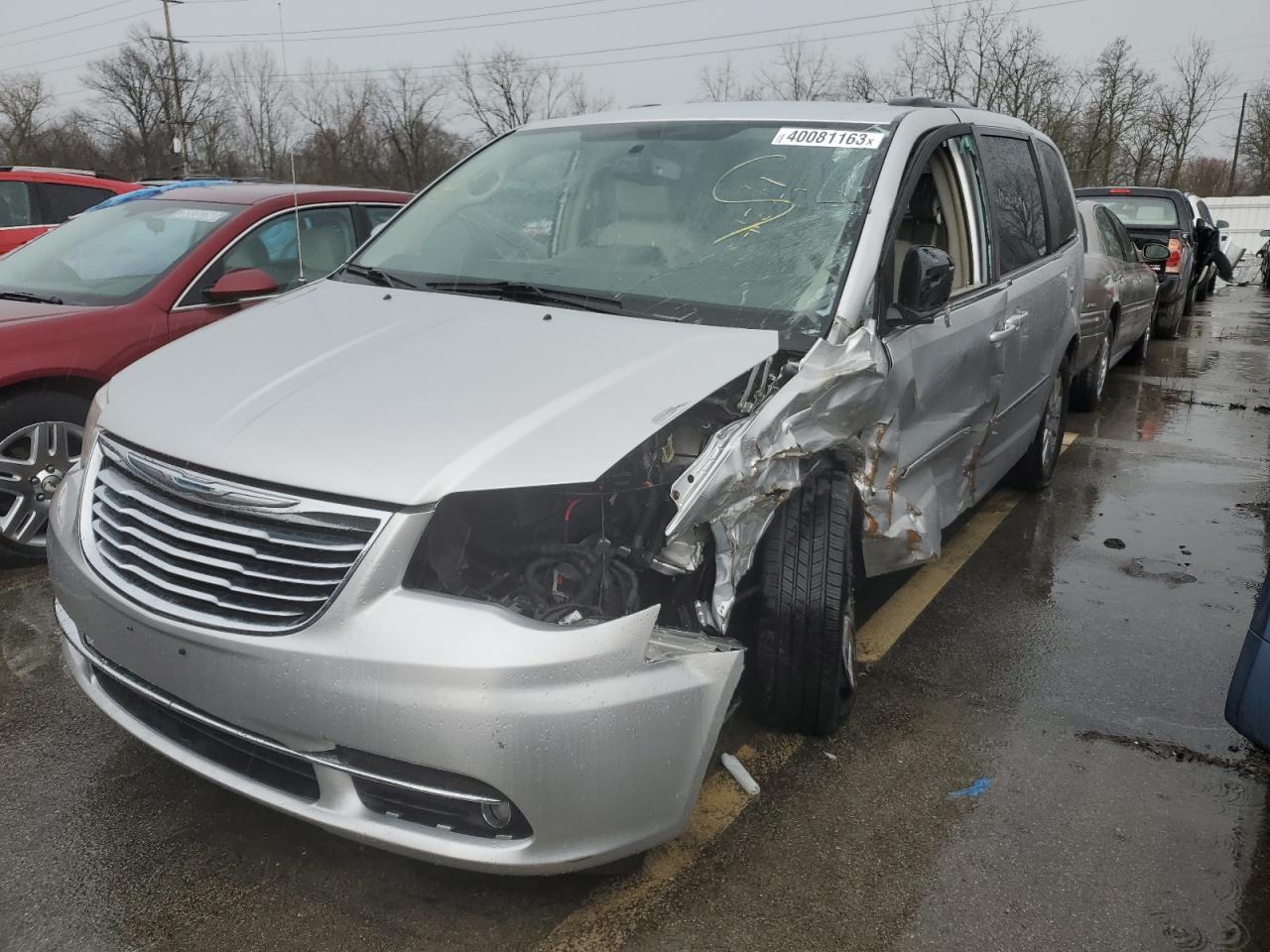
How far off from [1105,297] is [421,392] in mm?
6633

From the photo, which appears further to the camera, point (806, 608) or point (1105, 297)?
point (1105, 297)

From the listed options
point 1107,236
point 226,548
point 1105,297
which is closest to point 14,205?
point 226,548

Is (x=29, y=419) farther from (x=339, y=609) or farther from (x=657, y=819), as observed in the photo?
(x=657, y=819)

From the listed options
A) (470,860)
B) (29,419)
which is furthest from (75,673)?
(29,419)

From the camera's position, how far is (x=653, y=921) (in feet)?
7.88

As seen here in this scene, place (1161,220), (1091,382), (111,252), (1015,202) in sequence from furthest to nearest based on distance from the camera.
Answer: (1161,220) < (1091,382) < (111,252) < (1015,202)

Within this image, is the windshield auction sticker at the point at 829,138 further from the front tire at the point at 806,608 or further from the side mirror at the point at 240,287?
the side mirror at the point at 240,287

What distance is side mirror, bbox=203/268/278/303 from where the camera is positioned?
4637mm

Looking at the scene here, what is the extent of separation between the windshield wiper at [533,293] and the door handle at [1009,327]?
68.8 inches

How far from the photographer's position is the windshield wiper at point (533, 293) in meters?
3.20

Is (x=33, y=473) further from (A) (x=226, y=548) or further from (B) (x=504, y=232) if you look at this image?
(A) (x=226, y=548)

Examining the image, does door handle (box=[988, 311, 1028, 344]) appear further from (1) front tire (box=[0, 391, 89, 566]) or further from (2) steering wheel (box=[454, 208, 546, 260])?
(1) front tire (box=[0, 391, 89, 566])

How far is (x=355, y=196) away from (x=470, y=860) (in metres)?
4.64

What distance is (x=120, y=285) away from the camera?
4.90 metres
